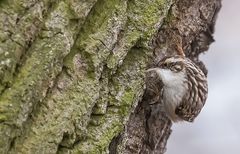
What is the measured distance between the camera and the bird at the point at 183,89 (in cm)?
271

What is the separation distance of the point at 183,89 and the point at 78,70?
0.85 meters

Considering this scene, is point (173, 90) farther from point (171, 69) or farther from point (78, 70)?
point (78, 70)

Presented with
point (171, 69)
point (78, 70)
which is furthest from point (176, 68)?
point (78, 70)

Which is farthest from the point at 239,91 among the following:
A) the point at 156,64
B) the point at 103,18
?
the point at 103,18

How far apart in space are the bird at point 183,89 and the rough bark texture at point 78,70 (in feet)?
0.86

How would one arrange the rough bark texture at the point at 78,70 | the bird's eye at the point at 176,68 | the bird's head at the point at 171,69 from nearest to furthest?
the rough bark texture at the point at 78,70 → the bird's head at the point at 171,69 → the bird's eye at the point at 176,68

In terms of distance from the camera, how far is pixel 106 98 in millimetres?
2146

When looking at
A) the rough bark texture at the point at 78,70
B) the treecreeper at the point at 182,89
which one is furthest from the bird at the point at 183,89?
the rough bark texture at the point at 78,70

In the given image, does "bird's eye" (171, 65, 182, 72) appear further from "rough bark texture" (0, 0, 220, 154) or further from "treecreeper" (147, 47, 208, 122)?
"rough bark texture" (0, 0, 220, 154)

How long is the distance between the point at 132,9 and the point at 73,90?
13.0 inches

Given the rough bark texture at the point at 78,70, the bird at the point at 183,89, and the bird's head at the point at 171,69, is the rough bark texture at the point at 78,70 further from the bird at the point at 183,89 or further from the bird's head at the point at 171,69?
the bird at the point at 183,89

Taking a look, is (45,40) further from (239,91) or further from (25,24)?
(239,91)

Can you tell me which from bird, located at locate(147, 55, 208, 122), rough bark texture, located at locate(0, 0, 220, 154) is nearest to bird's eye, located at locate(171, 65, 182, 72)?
bird, located at locate(147, 55, 208, 122)

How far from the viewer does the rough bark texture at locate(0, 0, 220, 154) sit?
6.10ft
